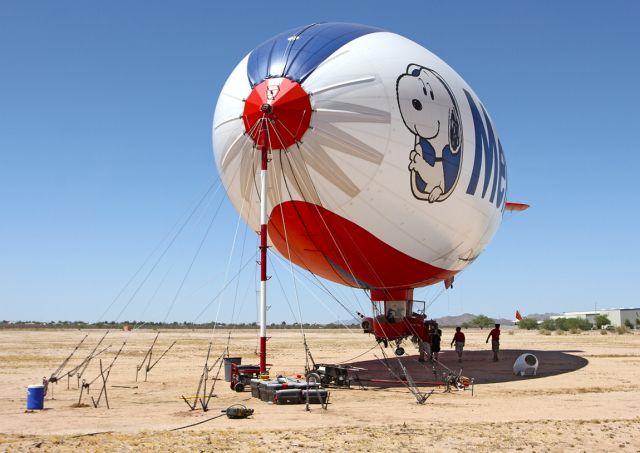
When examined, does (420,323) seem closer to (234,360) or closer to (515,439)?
(234,360)

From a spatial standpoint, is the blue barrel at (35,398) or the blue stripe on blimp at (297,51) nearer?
the blue barrel at (35,398)

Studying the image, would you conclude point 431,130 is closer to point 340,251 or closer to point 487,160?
point 340,251

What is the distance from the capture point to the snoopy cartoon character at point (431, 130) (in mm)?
17625

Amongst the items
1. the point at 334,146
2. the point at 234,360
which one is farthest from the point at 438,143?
the point at 234,360

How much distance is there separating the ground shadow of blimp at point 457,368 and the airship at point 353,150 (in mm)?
3230

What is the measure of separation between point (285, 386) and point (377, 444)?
500cm

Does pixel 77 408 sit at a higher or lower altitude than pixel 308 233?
lower

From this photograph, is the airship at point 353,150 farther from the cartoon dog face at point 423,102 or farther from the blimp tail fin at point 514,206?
the blimp tail fin at point 514,206

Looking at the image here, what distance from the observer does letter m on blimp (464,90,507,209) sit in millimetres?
20781

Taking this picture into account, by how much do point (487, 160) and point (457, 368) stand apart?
856 cm

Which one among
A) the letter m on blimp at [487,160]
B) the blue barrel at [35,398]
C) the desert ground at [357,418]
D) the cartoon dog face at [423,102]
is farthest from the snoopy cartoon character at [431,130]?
the blue barrel at [35,398]

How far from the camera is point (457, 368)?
83.1 ft

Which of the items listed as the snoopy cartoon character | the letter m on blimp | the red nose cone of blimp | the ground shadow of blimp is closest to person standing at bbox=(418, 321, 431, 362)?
Result: the ground shadow of blimp

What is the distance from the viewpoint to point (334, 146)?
16.9 m
